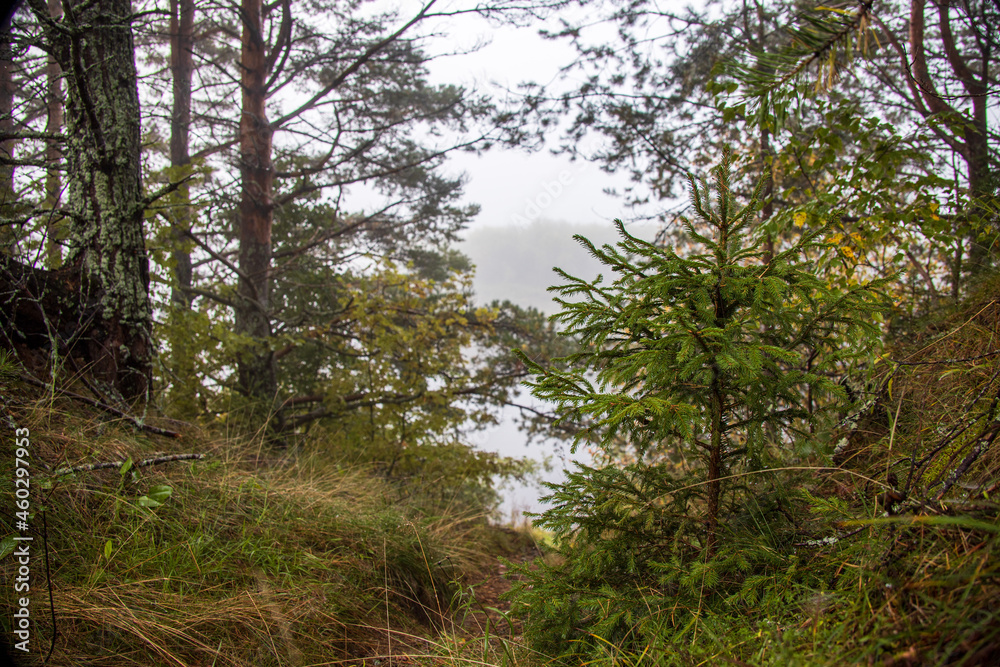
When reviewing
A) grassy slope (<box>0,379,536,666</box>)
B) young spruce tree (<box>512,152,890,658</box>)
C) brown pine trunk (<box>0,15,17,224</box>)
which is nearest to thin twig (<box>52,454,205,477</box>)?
grassy slope (<box>0,379,536,666</box>)

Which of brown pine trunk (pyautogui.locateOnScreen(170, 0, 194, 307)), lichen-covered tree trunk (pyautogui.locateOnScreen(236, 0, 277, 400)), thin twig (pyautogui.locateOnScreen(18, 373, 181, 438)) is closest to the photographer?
thin twig (pyautogui.locateOnScreen(18, 373, 181, 438))

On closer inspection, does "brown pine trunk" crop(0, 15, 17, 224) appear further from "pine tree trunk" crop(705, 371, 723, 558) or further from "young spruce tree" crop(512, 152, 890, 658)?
"pine tree trunk" crop(705, 371, 723, 558)

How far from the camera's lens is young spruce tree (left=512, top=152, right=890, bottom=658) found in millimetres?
1497

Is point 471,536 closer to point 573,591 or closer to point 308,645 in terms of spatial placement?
point 308,645

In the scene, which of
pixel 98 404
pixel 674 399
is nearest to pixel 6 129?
pixel 98 404

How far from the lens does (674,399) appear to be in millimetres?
1666

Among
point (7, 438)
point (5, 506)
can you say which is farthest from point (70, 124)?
point (5, 506)

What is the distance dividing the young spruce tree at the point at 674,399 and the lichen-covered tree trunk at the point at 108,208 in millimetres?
2918

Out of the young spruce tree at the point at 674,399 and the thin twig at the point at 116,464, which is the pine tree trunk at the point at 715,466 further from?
the thin twig at the point at 116,464

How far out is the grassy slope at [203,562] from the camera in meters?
1.56

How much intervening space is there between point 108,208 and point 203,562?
2.46 meters

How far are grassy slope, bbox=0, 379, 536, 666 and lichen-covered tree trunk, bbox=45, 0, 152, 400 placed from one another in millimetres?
589

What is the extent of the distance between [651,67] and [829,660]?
707cm

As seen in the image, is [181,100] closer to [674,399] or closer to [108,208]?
[108,208]
